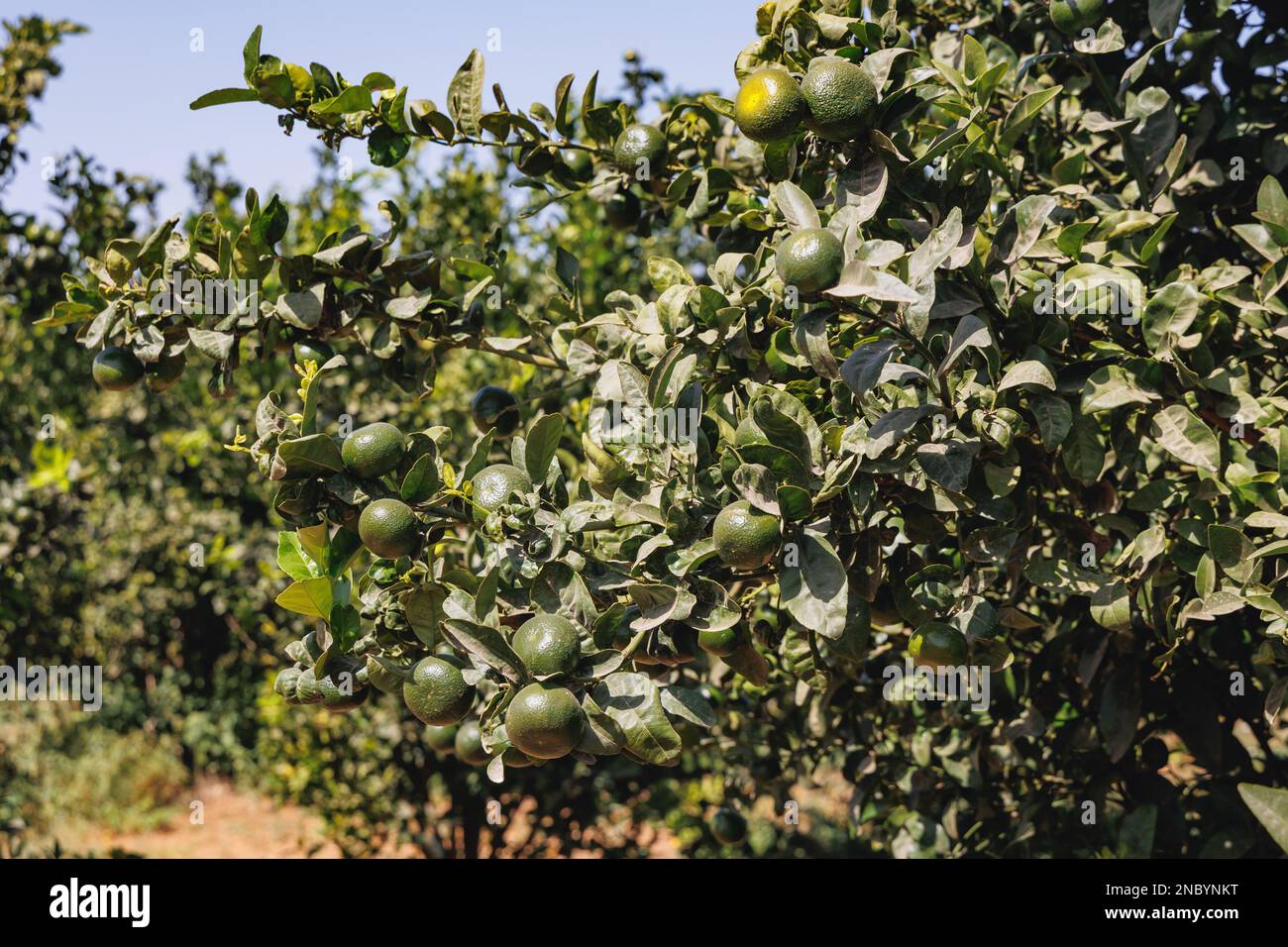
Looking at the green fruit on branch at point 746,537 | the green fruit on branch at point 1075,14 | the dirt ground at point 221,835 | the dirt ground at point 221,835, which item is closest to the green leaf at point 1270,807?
the green fruit on branch at point 746,537

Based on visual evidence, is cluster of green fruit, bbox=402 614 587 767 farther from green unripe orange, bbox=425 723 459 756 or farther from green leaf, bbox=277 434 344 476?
green unripe orange, bbox=425 723 459 756

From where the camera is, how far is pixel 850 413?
5.07 ft

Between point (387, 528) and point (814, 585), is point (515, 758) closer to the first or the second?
point (387, 528)

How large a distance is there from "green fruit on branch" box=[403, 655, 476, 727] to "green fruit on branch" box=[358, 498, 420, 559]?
17 cm

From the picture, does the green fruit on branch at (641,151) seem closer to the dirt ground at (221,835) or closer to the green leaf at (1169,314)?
the green leaf at (1169,314)

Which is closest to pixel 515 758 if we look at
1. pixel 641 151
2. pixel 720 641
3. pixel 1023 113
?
pixel 720 641

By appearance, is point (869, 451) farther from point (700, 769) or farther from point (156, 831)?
point (156, 831)

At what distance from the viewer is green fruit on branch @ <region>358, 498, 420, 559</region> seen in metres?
1.46

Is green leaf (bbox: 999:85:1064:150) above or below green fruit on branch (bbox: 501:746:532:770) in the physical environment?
above

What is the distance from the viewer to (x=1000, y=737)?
2105 mm

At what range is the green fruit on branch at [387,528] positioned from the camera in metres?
1.46

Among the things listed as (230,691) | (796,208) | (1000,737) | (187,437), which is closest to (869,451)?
(796,208)

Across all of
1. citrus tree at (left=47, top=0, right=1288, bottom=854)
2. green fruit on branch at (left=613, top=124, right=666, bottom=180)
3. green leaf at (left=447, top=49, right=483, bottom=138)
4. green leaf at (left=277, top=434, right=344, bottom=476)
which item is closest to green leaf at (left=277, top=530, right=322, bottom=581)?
citrus tree at (left=47, top=0, right=1288, bottom=854)

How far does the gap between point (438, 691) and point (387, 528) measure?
244mm
